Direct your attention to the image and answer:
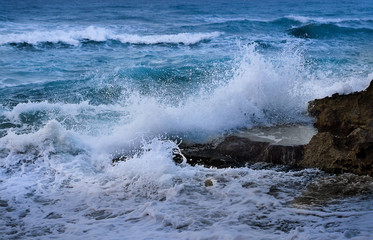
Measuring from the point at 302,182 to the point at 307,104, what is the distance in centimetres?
265

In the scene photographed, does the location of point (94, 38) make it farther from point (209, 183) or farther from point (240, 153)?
point (209, 183)

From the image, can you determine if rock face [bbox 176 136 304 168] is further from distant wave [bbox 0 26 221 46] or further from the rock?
distant wave [bbox 0 26 221 46]

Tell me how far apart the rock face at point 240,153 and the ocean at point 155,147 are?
0.71ft

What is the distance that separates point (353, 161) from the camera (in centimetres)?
450

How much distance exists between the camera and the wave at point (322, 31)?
61.1 ft

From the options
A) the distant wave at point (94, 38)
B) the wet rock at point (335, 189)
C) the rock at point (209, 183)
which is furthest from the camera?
the distant wave at point (94, 38)

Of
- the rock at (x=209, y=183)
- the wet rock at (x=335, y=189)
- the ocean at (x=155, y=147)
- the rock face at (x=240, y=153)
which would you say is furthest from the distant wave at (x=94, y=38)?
the wet rock at (x=335, y=189)

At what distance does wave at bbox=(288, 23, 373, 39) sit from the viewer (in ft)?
61.1

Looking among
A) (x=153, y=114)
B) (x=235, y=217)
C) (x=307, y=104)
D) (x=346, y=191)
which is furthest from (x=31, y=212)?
(x=307, y=104)

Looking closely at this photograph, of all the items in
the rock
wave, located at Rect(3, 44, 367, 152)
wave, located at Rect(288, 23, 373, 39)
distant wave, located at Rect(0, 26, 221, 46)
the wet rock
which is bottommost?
the rock

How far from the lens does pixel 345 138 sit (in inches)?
188

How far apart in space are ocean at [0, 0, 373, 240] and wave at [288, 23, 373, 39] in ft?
15.3

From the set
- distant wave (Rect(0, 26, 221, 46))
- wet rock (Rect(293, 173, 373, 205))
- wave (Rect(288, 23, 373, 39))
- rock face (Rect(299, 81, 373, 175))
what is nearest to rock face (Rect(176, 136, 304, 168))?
rock face (Rect(299, 81, 373, 175))

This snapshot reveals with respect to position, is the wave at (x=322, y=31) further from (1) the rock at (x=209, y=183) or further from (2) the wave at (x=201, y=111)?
(1) the rock at (x=209, y=183)
